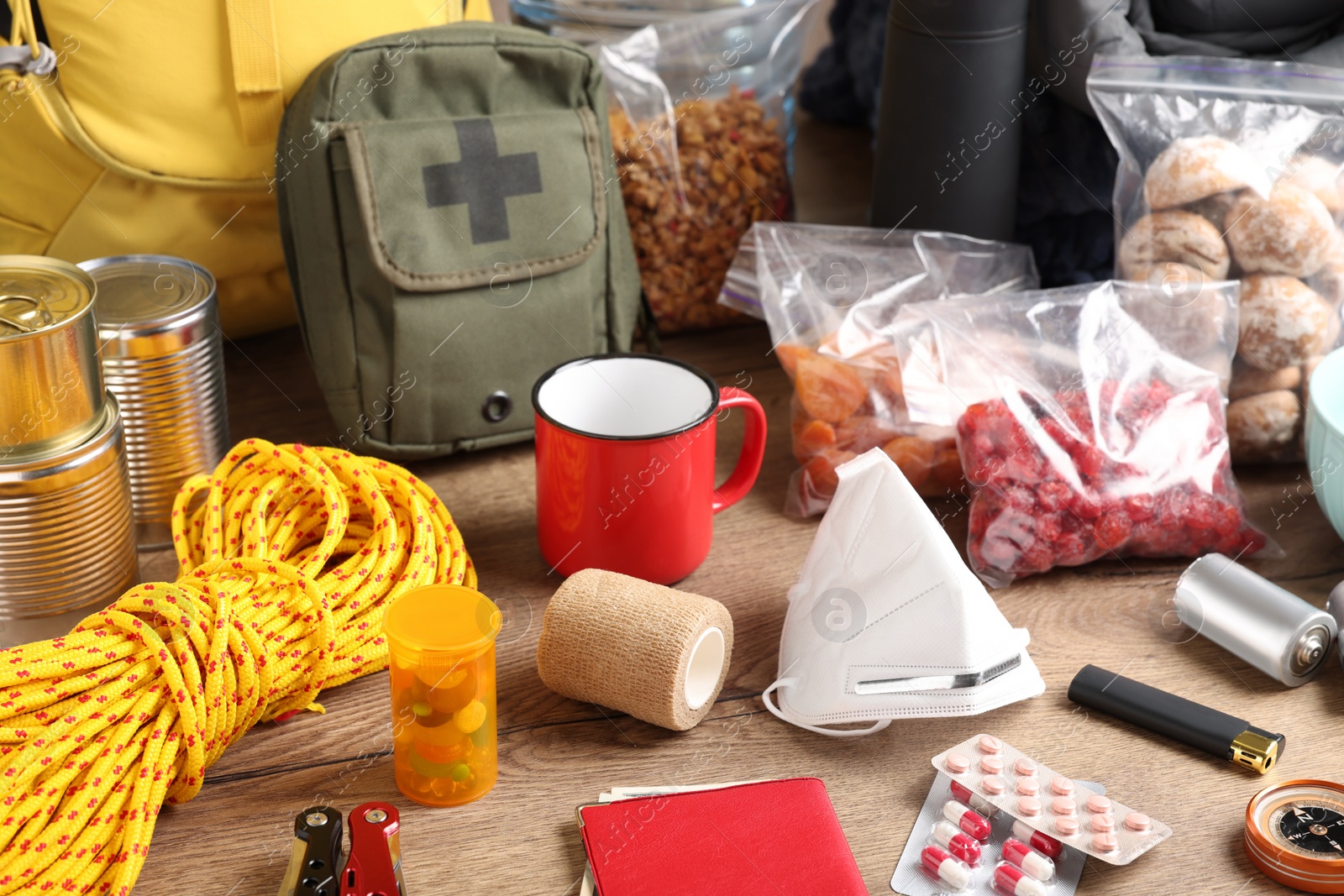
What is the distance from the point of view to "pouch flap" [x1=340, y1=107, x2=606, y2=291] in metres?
0.84

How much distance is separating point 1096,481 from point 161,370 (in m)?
0.62

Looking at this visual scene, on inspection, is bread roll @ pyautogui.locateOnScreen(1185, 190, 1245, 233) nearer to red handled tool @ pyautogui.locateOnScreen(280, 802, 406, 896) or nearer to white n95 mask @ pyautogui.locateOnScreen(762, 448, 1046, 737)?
white n95 mask @ pyautogui.locateOnScreen(762, 448, 1046, 737)

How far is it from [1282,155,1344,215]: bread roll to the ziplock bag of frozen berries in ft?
0.30

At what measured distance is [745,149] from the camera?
1.07 m

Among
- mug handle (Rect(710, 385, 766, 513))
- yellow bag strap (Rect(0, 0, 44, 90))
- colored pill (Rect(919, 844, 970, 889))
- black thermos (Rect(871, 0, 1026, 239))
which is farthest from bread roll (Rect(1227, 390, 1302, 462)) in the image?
yellow bag strap (Rect(0, 0, 44, 90))

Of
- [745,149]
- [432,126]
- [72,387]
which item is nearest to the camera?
[72,387]

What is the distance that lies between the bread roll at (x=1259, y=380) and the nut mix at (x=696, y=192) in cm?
41

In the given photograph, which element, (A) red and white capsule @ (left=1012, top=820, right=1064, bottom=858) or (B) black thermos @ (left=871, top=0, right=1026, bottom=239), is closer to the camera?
(A) red and white capsule @ (left=1012, top=820, right=1064, bottom=858)

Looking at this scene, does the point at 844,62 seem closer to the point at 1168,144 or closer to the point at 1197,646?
the point at 1168,144

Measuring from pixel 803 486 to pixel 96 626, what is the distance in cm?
48

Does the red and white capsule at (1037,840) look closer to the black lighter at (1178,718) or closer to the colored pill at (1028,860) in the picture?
the colored pill at (1028,860)

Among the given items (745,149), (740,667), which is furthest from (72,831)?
(745,149)

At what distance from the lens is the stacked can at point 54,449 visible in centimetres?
64

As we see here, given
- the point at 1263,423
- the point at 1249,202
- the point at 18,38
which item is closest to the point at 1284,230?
the point at 1249,202
